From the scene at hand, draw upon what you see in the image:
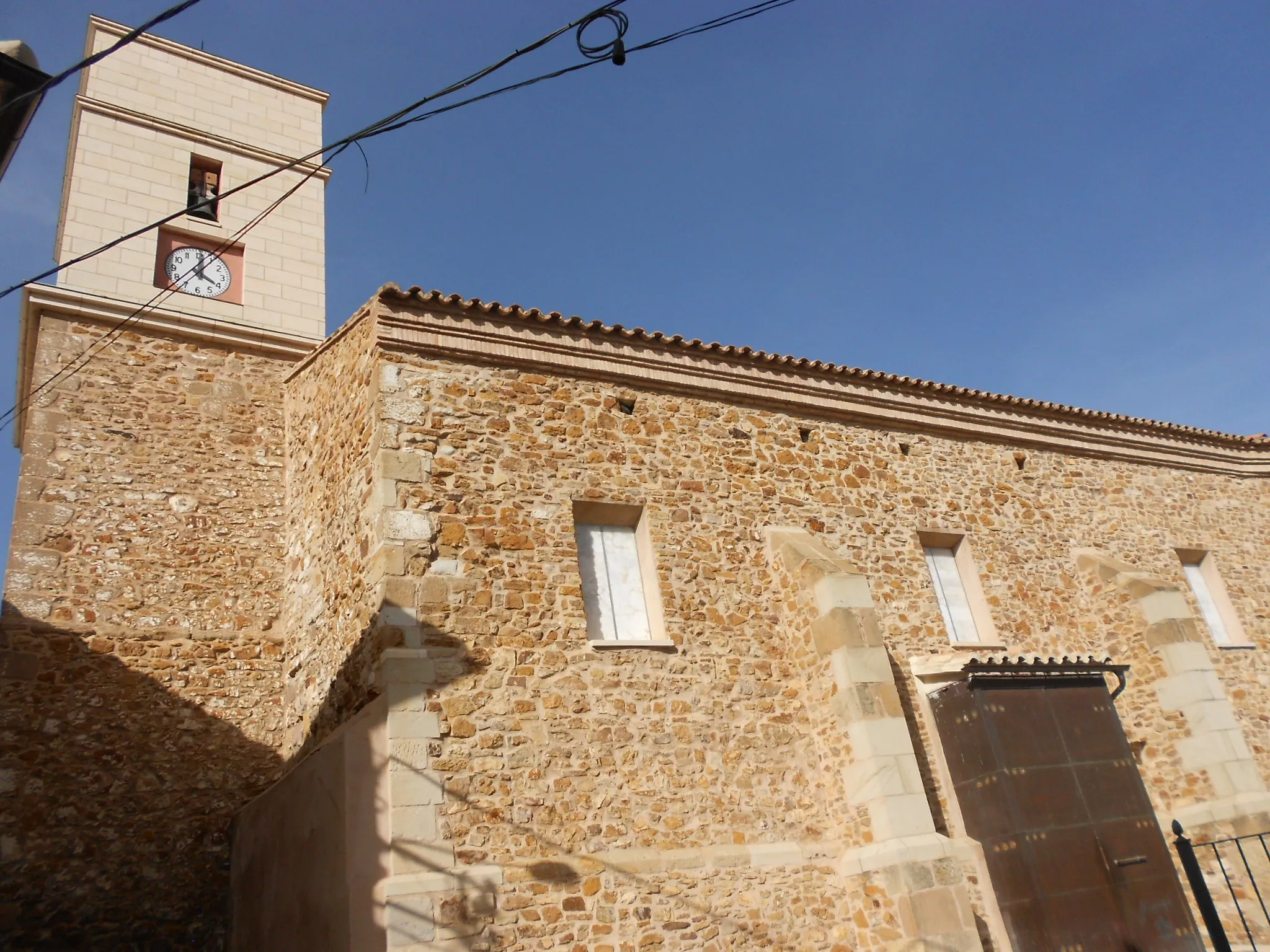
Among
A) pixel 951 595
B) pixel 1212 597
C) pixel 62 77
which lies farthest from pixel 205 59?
pixel 1212 597

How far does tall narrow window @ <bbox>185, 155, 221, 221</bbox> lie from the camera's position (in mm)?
12328

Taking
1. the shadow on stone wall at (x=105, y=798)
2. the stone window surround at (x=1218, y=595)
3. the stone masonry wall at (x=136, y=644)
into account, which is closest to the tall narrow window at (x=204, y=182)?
the stone masonry wall at (x=136, y=644)

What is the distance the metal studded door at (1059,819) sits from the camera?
27.5 ft

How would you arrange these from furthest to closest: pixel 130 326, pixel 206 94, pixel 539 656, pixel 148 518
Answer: pixel 206 94
pixel 130 326
pixel 148 518
pixel 539 656

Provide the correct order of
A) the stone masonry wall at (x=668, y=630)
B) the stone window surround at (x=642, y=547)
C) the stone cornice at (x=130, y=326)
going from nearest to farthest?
1. the stone masonry wall at (x=668, y=630)
2. the stone window surround at (x=642, y=547)
3. the stone cornice at (x=130, y=326)

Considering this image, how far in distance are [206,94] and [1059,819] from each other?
14.2 meters

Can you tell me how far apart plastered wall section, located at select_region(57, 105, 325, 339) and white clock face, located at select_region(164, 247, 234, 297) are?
20 centimetres

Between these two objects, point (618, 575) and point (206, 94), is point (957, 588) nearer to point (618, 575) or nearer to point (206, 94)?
point (618, 575)

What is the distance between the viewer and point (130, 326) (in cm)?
1064

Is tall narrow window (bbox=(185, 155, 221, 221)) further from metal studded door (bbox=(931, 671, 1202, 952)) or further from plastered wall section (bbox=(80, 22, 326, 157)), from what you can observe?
metal studded door (bbox=(931, 671, 1202, 952))

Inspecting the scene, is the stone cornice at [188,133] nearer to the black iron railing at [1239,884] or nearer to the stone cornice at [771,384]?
the stone cornice at [771,384]

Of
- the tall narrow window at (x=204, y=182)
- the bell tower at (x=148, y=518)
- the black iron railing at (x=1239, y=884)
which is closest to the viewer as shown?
the bell tower at (x=148, y=518)

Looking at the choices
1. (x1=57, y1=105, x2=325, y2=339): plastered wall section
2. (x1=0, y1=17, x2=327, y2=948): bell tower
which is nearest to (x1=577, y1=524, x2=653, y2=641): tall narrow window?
(x1=0, y1=17, x2=327, y2=948): bell tower

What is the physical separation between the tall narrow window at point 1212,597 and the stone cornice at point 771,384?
1.52 metres
